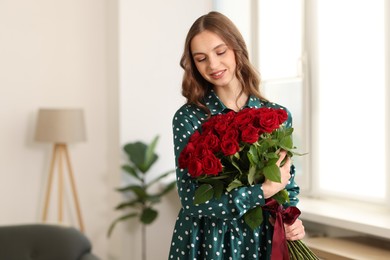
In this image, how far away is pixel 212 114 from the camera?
1.73 m

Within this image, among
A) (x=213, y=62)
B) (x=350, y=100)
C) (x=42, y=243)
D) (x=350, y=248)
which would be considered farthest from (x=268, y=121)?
(x=350, y=100)

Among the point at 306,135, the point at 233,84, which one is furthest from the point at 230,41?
the point at 306,135

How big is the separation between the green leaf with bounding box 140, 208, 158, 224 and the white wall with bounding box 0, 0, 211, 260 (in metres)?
0.25

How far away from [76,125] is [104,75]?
0.62 metres

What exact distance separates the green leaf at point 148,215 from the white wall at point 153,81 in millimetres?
243

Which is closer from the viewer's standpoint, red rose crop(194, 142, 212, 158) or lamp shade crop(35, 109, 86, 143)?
red rose crop(194, 142, 212, 158)

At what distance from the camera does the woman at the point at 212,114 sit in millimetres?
1587

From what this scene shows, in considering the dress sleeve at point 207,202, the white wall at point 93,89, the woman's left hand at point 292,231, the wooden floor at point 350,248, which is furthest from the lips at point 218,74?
the white wall at point 93,89

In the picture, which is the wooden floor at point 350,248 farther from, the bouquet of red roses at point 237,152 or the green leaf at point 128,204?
the green leaf at point 128,204

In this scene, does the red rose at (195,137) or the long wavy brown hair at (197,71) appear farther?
the long wavy brown hair at (197,71)

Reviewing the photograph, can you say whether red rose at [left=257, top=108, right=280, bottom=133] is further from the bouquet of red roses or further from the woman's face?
the woman's face

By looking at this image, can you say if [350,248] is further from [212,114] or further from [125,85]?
[125,85]

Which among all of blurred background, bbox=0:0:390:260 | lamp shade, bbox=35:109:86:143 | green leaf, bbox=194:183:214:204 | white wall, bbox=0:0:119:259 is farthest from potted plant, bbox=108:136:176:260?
green leaf, bbox=194:183:214:204

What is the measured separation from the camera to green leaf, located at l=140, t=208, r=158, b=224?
4102 millimetres
